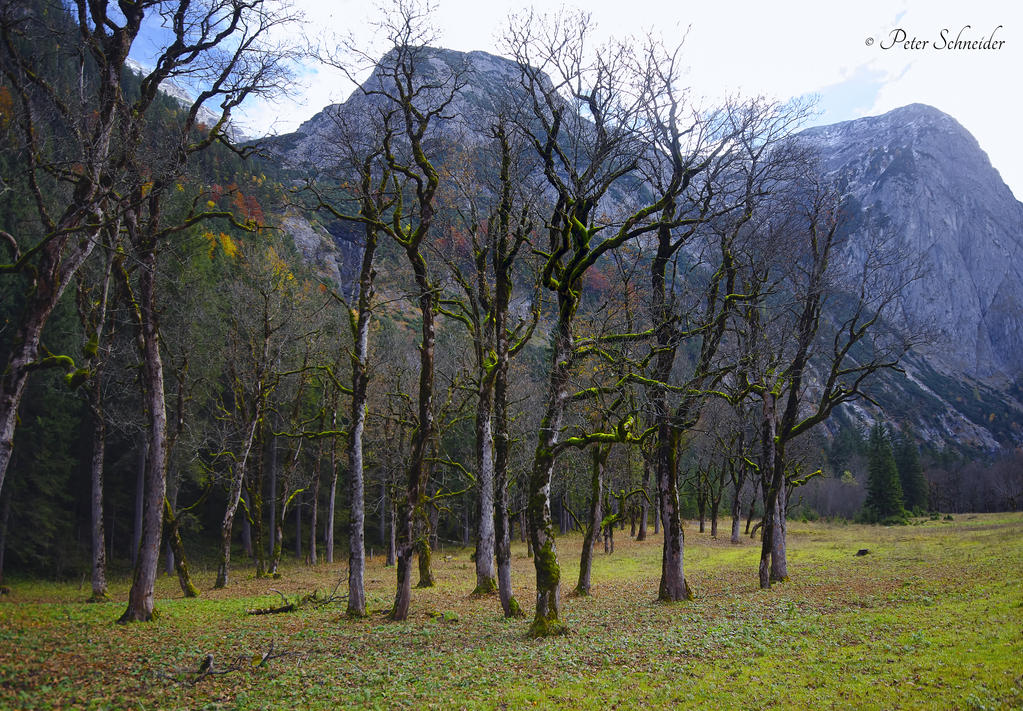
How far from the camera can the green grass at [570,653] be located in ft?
25.4

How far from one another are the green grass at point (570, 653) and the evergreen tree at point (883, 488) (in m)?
57.2

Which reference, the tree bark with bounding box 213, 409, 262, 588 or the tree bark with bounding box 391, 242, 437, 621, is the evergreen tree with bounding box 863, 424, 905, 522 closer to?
the tree bark with bounding box 391, 242, 437, 621

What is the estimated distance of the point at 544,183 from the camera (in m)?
16.5

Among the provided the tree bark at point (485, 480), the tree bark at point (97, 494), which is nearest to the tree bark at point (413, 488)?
the tree bark at point (485, 480)

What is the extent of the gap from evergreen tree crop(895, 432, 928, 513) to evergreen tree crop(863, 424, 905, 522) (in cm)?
1025

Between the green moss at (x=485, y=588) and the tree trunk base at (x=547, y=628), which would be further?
the green moss at (x=485, y=588)

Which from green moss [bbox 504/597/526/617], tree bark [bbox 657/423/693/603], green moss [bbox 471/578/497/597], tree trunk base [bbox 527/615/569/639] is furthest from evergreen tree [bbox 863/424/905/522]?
tree trunk base [bbox 527/615/569/639]

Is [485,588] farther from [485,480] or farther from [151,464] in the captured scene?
[151,464]

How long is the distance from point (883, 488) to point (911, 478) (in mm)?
13795

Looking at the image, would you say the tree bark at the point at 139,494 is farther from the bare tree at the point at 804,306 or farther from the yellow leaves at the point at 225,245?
the bare tree at the point at 804,306

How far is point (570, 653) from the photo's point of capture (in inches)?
403

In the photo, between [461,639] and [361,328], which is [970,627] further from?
[361,328]

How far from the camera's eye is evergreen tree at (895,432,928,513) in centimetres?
7556

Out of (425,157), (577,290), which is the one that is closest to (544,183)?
(425,157)
